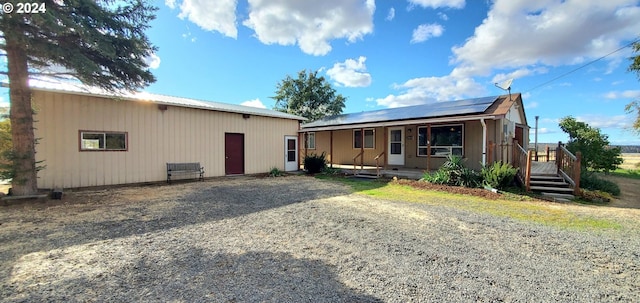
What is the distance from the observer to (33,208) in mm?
6027

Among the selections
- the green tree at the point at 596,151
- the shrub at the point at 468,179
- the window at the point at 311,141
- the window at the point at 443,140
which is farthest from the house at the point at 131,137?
the green tree at the point at 596,151

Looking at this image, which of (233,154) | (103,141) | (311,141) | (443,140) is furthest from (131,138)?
(443,140)

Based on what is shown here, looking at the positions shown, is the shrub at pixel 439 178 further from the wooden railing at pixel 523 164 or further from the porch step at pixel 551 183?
the porch step at pixel 551 183

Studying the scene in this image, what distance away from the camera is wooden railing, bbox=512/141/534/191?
825 centimetres

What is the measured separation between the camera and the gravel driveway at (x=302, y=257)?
2.67 metres

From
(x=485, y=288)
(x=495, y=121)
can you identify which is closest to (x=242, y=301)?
(x=485, y=288)

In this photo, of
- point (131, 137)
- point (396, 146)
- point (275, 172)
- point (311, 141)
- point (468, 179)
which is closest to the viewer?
point (468, 179)

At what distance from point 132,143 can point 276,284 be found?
940 centimetres

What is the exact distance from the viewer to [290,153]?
1511 centimetres

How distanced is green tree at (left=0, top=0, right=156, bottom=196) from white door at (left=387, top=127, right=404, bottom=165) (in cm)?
1076

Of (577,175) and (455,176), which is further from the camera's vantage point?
(455,176)

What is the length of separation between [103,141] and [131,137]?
796 millimetres

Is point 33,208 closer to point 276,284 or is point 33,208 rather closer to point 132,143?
point 132,143

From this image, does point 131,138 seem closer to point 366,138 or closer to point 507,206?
point 366,138
